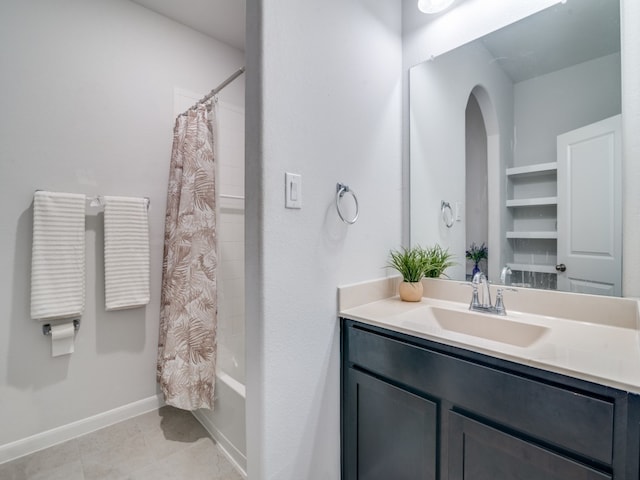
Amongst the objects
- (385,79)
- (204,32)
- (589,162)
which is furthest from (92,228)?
(589,162)

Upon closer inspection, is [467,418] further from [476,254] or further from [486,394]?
[476,254]

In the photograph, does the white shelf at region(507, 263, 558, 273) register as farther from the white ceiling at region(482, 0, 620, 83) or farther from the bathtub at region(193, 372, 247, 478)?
the bathtub at region(193, 372, 247, 478)

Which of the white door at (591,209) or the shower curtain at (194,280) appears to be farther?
the shower curtain at (194,280)

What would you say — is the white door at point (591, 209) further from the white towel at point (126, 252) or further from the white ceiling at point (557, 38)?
the white towel at point (126, 252)

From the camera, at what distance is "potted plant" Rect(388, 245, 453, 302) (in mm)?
1423

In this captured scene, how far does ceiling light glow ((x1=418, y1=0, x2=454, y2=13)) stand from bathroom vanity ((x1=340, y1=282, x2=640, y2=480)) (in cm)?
135

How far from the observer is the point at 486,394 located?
0.84 metres

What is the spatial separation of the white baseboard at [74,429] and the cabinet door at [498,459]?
1.90 metres

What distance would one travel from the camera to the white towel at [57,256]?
60.4 inches

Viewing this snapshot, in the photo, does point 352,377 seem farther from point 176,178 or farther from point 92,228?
point 92,228

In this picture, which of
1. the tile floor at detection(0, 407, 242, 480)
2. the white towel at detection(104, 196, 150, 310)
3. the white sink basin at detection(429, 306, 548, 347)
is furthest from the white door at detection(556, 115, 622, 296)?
the white towel at detection(104, 196, 150, 310)

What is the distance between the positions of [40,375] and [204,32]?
2.43 m

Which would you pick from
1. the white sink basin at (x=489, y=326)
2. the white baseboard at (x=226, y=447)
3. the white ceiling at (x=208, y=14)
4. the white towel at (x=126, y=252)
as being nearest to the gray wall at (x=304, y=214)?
the white sink basin at (x=489, y=326)

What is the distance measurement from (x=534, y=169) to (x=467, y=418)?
1.01 meters
